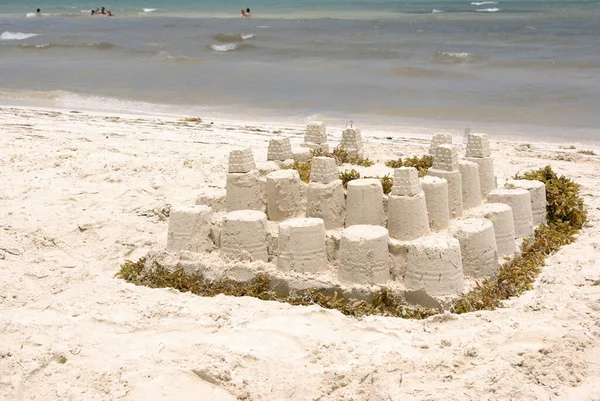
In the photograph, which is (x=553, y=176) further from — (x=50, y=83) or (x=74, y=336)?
(x=50, y=83)

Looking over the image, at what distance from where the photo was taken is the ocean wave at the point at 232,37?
28625 mm

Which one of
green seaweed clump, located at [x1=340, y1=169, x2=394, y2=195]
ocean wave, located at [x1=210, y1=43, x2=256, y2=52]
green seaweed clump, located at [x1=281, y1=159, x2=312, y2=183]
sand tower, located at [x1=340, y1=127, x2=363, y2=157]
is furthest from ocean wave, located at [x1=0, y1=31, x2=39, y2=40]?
green seaweed clump, located at [x1=340, y1=169, x2=394, y2=195]

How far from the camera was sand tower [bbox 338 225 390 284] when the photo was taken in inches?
166

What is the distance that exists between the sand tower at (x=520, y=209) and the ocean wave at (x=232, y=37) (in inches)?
952

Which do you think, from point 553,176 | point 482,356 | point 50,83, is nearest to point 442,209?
point 482,356

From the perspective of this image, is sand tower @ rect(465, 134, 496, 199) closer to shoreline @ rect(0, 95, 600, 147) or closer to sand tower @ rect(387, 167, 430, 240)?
sand tower @ rect(387, 167, 430, 240)

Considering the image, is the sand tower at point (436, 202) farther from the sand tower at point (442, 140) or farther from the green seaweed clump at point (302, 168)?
the sand tower at point (442, 140)

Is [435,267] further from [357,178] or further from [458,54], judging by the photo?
[458,54]

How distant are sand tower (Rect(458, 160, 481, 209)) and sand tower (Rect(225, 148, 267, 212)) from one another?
1437mm

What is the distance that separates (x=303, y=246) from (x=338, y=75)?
46.1ft

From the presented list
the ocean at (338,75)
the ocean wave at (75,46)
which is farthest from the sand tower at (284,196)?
the ocean wave at (75,46)

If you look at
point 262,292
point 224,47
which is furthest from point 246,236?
point 224,47

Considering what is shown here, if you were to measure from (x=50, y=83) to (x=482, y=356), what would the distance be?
603 inches

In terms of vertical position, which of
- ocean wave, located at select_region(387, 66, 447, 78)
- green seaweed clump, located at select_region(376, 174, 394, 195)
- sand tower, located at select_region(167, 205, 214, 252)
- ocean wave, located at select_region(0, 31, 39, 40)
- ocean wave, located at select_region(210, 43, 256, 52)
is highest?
ocean wave, located at select_region(0, 31, 39, 40)
